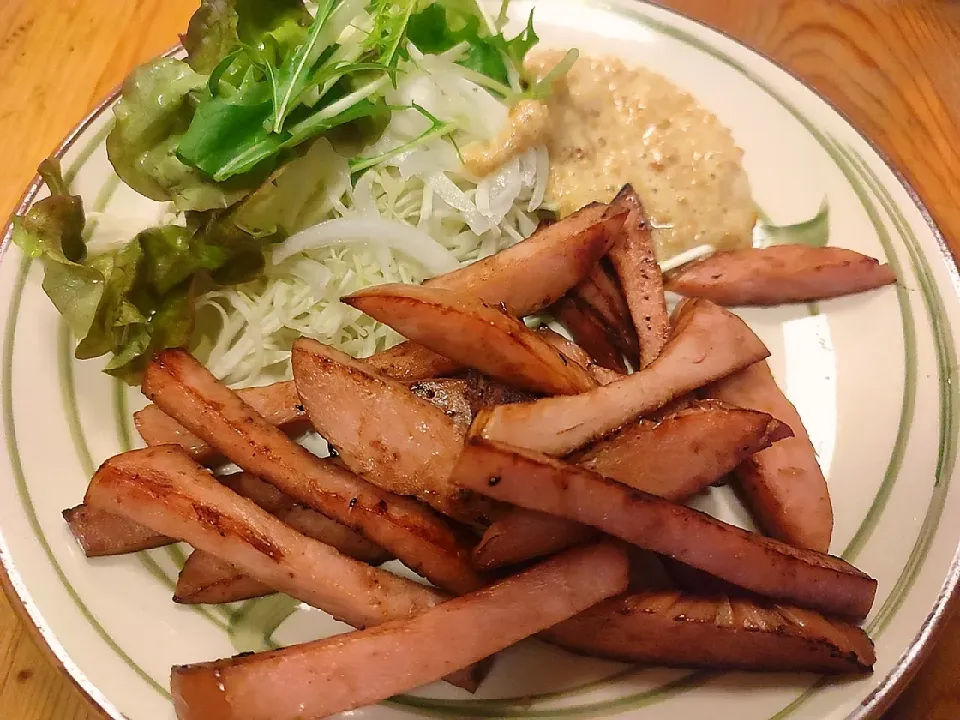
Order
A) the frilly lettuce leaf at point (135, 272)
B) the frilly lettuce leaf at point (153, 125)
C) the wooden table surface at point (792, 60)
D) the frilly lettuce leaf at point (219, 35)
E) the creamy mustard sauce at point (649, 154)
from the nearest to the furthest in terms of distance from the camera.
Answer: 1. the frilly lettuce leaf at point (135, 272)
2. the frilly lettuce leaf at point (153, 125)
3. the frilly lettuce leaf at point (219, 35)
4. the creamy mustard sauce at point (649, 154)
5. the wooden table surface at point (792, 60)

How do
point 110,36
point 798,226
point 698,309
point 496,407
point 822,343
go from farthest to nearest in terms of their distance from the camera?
1. point 110,36
2. point 798,226
3. point 822,343
4. point 698,309
5. point 496,407

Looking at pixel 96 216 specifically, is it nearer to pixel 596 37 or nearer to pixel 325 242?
pixel 325 242

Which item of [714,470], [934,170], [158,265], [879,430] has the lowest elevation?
[714,470]

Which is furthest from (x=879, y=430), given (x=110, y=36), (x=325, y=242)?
(x=110, y=36)

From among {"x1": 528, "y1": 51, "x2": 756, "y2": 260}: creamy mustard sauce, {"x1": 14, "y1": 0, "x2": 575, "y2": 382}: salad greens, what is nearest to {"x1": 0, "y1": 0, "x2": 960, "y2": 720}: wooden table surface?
{"x1": 528, "y1": 51, "x2": 756, "y2": 260}: creamy mustard sauce

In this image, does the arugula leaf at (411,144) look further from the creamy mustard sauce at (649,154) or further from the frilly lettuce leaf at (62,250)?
the frilly lettuce leaf at (62,250)

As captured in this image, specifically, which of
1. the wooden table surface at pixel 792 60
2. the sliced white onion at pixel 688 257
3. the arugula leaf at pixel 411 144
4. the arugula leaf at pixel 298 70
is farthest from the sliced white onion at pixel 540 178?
the wooden table surface at pixel 792 60
